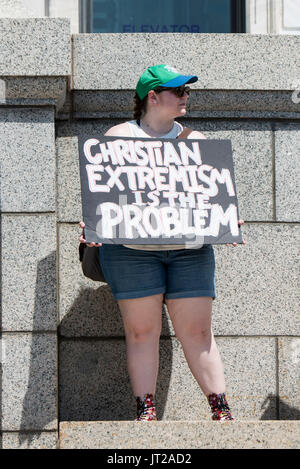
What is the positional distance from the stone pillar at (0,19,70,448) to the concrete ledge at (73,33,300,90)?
1.48ft

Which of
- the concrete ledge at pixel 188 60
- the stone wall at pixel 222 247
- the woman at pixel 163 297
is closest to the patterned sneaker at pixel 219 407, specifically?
the woman at pixel 163 297

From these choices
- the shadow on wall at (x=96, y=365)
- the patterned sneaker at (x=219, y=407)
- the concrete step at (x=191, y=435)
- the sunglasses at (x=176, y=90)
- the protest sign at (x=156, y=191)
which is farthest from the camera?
the shadow on wall at (x=96, y=365)

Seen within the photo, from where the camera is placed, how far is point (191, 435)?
4711mm

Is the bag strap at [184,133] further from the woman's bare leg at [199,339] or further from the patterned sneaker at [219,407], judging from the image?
the patterned sneaker at [219,407]

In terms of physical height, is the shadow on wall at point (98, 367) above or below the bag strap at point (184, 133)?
below

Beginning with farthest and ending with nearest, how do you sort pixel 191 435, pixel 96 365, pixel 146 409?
pixel 96 365 → pixel 146 409 → pixel 191 435

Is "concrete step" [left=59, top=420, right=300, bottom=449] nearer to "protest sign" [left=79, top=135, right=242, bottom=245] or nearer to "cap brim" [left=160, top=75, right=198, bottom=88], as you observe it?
"protest sign" [left=79, top=135, right=242, bottom=245]

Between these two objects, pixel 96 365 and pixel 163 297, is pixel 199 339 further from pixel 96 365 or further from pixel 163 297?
pixel 96 365

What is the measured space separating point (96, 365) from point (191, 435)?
117 centimetres

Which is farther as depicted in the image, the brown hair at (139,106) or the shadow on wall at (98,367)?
the shadow on wall at (98,367)

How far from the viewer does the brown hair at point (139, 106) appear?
518cm

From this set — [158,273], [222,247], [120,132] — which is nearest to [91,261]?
[158,273]

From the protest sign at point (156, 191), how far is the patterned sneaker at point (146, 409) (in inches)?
36.7

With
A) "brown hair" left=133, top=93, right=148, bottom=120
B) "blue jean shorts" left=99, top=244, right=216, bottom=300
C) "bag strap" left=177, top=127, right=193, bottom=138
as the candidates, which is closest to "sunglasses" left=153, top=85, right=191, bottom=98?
"brown hair" left=133, top=93, right=148, bottom=120
